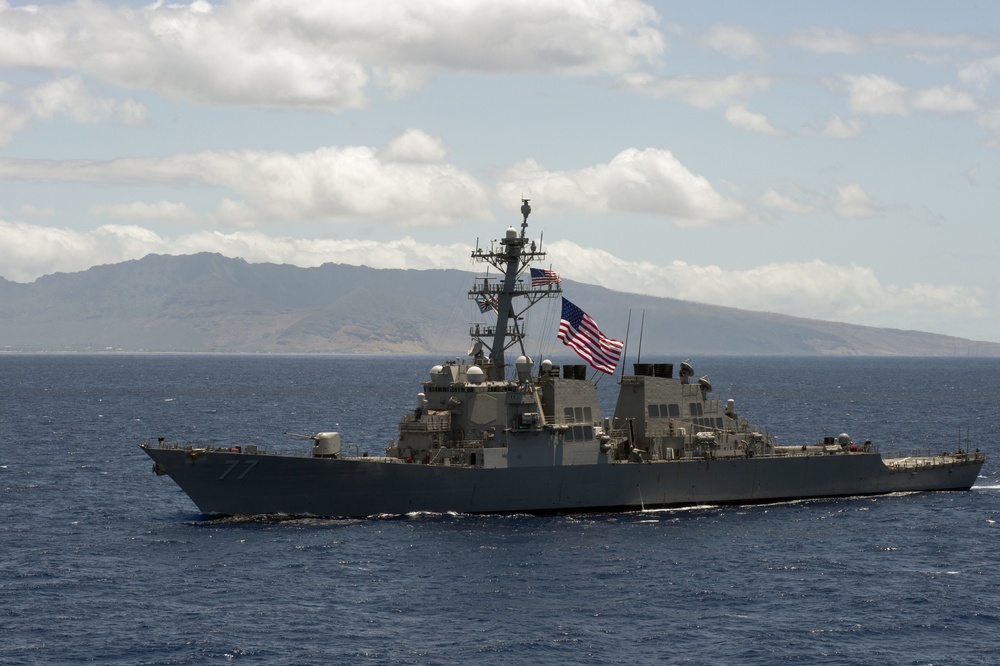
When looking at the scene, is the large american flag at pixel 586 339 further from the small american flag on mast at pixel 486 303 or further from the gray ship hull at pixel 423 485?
the gray ship hull at pixel 423 485

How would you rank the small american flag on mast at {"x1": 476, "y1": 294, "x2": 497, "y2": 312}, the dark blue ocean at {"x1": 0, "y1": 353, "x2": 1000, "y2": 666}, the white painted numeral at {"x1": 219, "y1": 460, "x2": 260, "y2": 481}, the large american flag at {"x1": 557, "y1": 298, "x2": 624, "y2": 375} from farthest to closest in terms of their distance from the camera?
the small american flag on mast at {"x1": 476, "y1": 294, "x2": 497, "y2": 312}, the large american flag at {"x1": 557, "y1": 298, "x2": 624, "y2": 375}, the white painted numeral at {"x1": 219, "y1": 460, "x2": 260, "y2": 481}, the dark blue ocean at {"x1": 0, "y1": 353, "x2": 1000, "y2": 666}

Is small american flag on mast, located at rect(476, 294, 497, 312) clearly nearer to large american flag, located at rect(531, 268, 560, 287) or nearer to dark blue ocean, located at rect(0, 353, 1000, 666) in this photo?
large american flag, located at rect(531, 268, 560, 287)

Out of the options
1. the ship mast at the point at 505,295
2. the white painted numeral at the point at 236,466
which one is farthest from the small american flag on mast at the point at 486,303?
the white painted numeral at the point at 236,466

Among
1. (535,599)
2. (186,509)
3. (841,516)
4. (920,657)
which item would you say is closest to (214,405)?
(186,509)

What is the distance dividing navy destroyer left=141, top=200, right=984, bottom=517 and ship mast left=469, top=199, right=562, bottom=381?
57 millimetres

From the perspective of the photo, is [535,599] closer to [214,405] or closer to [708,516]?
[708,516]

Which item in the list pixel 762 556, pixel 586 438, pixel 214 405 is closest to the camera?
pixel 762 556

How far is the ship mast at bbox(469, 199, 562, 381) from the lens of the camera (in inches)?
1886

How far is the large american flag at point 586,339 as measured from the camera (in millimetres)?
45875

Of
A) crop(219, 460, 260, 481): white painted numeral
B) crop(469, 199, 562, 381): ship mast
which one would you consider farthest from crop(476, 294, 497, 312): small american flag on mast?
crop(219, 460, 260, 481): white painted numeral

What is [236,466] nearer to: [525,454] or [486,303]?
[525,454]

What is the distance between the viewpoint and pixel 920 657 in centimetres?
2900

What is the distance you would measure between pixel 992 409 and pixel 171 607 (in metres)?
106

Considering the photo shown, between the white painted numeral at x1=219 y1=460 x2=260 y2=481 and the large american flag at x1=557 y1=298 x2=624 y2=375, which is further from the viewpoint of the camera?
the large american flag at x1=557 y1=298 x2=624 y2=375
